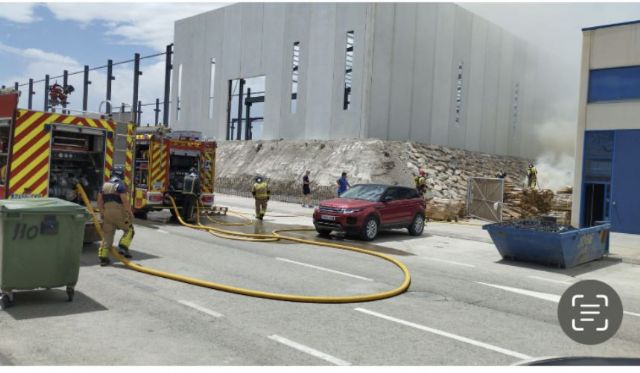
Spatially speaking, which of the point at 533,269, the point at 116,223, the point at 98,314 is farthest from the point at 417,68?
the point at 98,314

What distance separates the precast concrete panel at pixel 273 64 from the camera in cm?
3759

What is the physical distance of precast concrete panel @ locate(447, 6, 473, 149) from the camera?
130 ft

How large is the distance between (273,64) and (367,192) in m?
24.1

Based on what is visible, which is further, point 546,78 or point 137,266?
point 546,78

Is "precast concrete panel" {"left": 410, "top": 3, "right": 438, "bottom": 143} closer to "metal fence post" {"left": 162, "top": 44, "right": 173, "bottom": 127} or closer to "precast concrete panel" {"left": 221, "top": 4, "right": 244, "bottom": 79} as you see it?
"precast concrete panel" {"left": 221, "top": 4, "right": 244, "bottom": 79}

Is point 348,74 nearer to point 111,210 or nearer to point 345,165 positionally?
point 345,165

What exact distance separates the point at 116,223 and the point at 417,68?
29.6 m

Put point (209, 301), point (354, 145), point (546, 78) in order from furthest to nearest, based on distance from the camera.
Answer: point (546, 78) < point (354, 145) < point (209, 301)

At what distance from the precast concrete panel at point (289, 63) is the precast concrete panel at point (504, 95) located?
18.7 m

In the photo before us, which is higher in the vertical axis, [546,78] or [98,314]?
[546,78]

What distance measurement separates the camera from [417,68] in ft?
119
